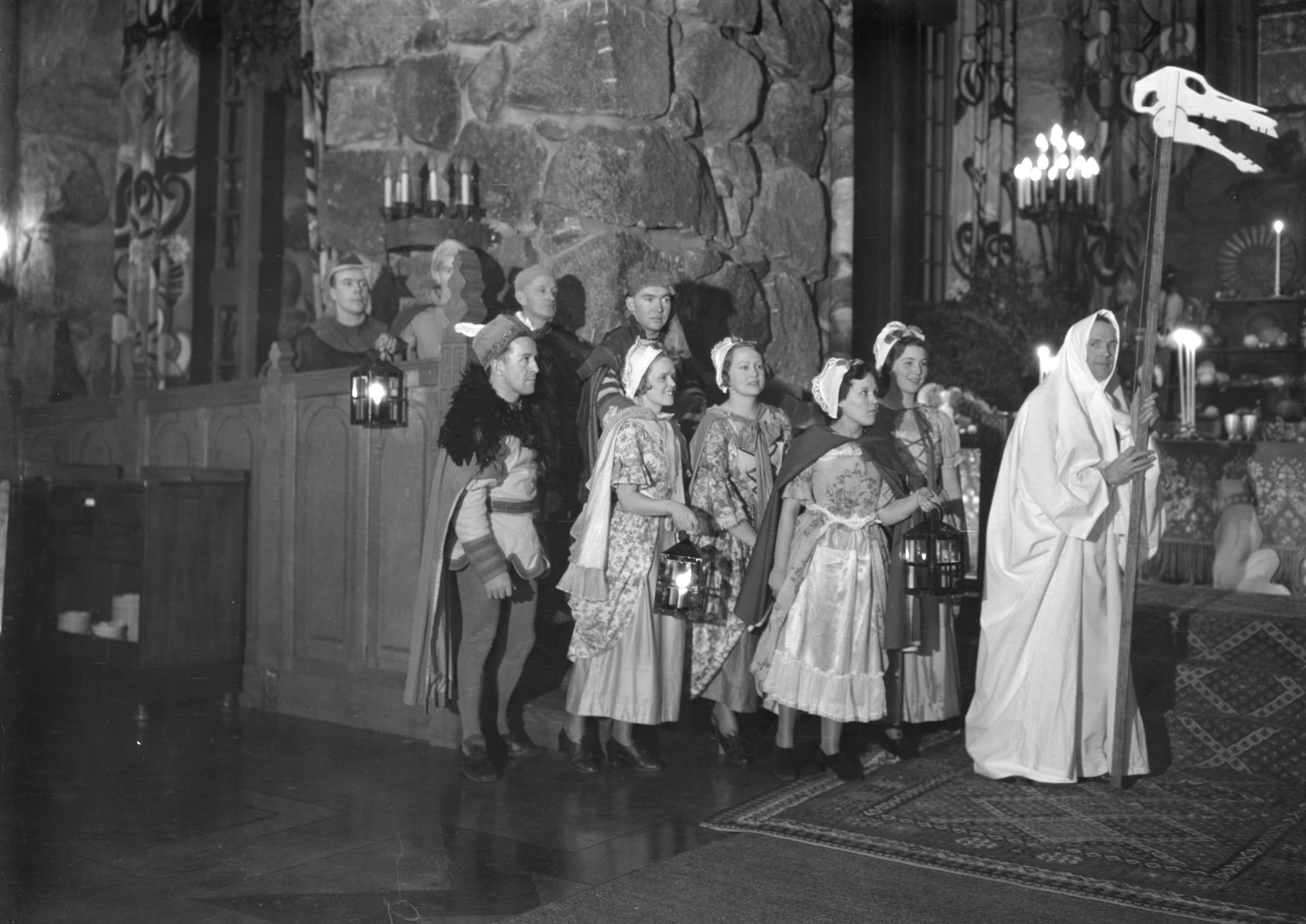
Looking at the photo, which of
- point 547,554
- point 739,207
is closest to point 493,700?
point 547,554

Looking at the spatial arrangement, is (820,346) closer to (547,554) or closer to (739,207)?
(739,207)

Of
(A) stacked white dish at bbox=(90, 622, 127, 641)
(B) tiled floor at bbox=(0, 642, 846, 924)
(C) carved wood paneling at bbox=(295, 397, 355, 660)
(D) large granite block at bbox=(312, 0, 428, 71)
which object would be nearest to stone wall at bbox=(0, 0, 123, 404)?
(A) stacked white dish at bbox=(90, 622, 127, 641)

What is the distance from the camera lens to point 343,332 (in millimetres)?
6781

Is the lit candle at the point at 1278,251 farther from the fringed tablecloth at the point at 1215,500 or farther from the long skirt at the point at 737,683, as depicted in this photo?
A: the long skirt at the point at 737,683

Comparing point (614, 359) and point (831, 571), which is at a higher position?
point (614, 359)

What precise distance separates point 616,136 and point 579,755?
2721mm

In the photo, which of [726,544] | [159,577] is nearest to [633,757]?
[726,544]

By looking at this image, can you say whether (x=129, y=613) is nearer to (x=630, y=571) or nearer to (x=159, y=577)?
(x=159, y=577)

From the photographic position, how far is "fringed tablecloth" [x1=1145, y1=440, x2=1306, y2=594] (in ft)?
21.6

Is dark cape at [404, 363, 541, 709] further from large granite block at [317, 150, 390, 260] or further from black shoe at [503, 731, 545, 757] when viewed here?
large granite block at [317, 150, 390, 260]

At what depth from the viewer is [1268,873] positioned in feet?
13.2

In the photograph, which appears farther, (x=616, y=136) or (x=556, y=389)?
(x=616, y=136)

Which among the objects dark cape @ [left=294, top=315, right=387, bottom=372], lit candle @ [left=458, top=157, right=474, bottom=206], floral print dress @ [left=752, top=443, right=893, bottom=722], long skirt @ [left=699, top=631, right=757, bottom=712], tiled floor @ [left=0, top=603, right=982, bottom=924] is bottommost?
tiled floor @ [left=0, top=603, right=982, bottom=924]

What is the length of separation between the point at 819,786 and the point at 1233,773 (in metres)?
1.59
